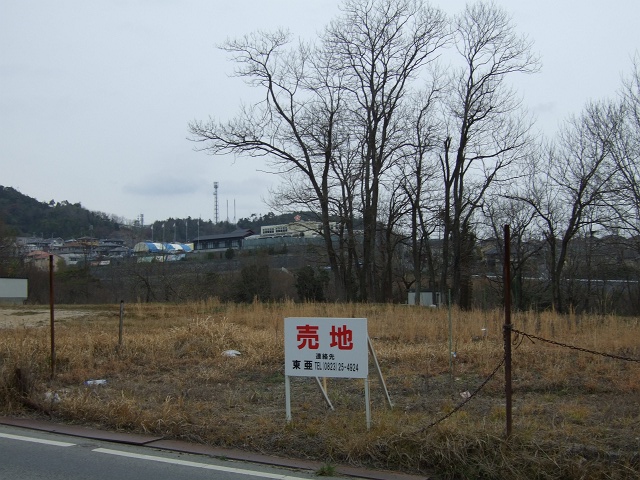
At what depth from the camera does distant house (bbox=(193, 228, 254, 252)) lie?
261ft

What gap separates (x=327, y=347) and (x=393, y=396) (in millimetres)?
2123

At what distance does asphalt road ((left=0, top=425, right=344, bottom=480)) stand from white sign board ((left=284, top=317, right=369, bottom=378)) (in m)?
1.27

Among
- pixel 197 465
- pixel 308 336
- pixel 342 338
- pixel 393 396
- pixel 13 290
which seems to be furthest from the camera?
pixel 13 290

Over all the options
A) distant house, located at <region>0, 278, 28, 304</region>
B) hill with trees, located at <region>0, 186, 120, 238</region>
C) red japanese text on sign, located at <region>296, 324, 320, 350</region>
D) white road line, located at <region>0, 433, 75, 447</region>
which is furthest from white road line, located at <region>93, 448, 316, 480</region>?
hill with trees, located at <region>0, 186, 120, 238</region>

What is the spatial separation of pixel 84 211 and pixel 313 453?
3622 inches

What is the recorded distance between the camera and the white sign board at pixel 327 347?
254 inches

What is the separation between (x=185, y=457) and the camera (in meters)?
5.97

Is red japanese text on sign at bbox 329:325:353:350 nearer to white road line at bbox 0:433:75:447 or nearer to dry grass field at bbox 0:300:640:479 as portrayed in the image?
dry grass field at bbox 0:300:640:479

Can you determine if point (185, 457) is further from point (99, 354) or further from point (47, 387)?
point (99, 354)

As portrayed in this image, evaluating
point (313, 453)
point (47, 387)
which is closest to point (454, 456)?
point (313, 453)

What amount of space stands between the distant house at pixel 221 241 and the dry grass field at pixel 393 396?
65237mm

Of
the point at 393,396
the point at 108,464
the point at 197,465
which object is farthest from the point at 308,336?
the point at 108,464

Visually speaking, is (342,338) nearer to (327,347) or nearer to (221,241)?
(327,347)

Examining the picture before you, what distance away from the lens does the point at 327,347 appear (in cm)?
660
